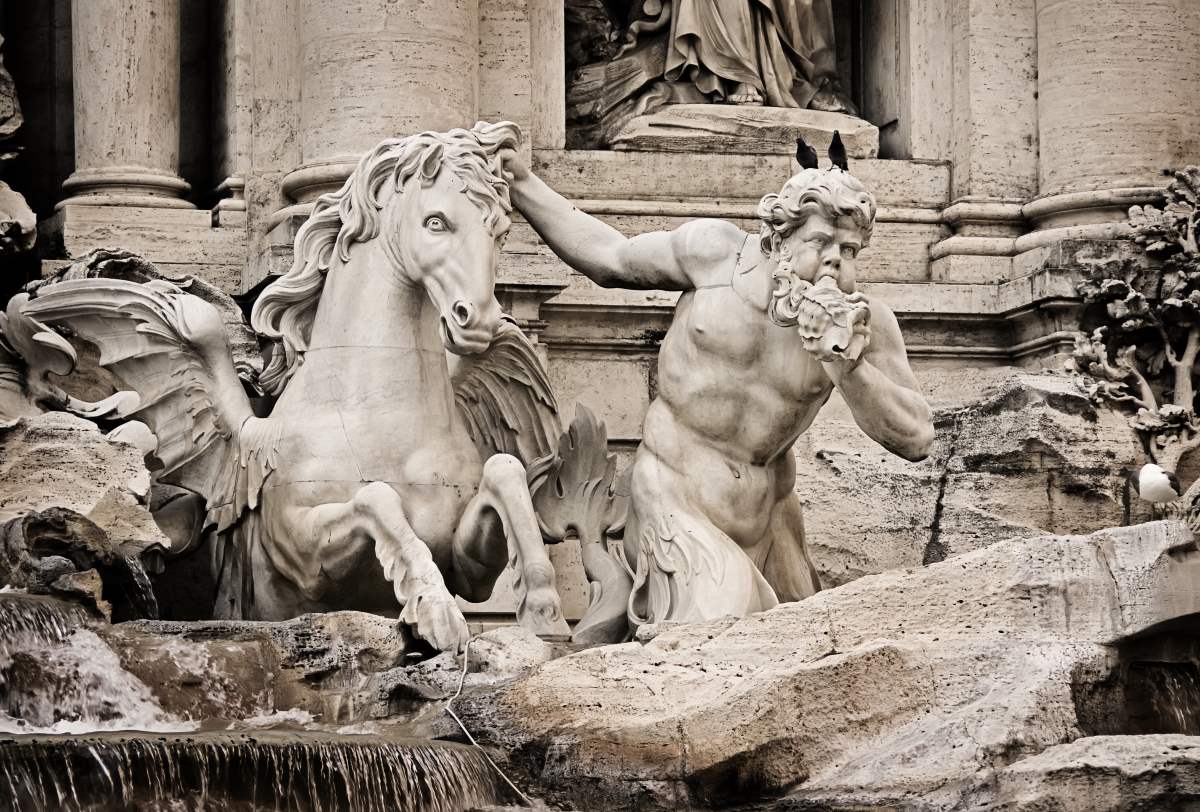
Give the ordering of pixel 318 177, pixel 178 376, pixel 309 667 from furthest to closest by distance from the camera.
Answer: pixel 318 177
pixel 178 376
pixel 309 667

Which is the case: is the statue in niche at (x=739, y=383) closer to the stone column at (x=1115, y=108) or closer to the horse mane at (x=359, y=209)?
the horse mane at (x=359, y=209)

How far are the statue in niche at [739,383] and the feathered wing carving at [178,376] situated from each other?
123 centimetres

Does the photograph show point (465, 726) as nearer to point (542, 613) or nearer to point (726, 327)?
point (542, 613)

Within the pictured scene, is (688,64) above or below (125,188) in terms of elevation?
above

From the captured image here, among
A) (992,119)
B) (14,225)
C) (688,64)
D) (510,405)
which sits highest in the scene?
(688,64)

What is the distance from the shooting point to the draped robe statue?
531 inches

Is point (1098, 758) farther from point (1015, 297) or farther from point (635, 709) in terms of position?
point (1015, 297)

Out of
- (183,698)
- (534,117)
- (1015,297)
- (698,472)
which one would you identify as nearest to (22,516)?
(183,698)

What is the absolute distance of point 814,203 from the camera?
9.23 metres

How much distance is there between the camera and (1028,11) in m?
13.6

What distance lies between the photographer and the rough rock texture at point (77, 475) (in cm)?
943

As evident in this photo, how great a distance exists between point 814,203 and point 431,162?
1284mm

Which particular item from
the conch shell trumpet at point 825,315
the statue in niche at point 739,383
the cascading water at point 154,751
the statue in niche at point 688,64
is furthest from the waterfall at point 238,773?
the statue in niche at point 688,64

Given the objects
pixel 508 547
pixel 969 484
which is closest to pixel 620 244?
pixel 508 547
